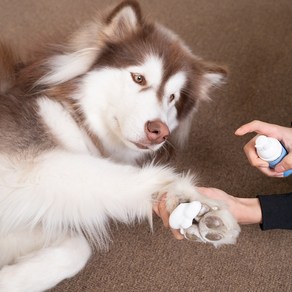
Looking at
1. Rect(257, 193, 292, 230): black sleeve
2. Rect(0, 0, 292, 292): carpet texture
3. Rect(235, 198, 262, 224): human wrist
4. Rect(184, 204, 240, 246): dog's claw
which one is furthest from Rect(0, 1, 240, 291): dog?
Rect(257, 193, 292, 230): black sleeve

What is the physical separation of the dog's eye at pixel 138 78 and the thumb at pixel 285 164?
2.00ft

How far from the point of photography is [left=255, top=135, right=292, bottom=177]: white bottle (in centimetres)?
130

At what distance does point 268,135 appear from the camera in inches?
56.0

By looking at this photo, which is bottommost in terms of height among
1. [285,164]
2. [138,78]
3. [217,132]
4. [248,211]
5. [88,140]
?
[217,132]

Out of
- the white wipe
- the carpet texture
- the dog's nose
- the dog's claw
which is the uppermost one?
the dog's nose

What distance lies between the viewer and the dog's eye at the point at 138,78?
1561mm

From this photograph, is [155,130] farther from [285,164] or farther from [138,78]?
[285,164]

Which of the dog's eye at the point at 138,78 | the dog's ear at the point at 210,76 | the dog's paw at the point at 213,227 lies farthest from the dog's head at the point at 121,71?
the dog's paw at the point at 213,227

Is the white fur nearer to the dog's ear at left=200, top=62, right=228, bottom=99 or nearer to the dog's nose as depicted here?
the dog's nose

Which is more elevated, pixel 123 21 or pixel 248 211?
pixel 123 21

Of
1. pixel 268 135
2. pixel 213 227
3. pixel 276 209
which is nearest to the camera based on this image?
pixel 213 227

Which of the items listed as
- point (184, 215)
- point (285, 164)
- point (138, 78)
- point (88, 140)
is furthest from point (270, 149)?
point (88, 140)

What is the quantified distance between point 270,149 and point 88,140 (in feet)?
2.38

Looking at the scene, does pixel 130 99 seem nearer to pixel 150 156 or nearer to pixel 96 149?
pixel 96 149
